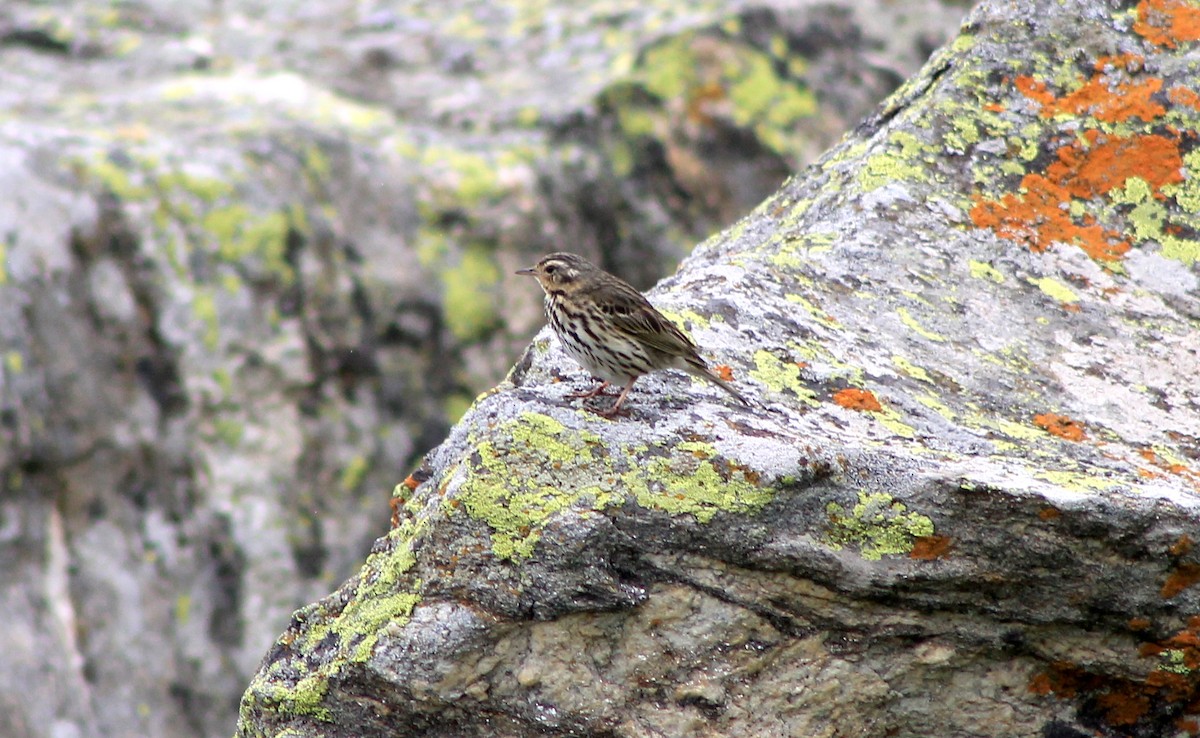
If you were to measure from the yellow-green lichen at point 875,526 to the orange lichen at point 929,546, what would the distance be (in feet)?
0.04

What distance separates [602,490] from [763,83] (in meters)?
7.60

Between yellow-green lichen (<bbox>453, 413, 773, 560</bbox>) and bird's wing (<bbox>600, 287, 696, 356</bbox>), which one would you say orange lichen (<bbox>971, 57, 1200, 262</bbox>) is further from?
yellow-green lichen (<bbox>453, 413, 773, 560</bbox>)

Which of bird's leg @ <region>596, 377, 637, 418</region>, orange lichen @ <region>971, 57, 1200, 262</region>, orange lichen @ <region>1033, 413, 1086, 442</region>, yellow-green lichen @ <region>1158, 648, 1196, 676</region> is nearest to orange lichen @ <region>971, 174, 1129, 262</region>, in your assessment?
orange lichen @ <region>971, 57, 1200, 262</region>

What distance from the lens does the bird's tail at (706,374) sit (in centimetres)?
462

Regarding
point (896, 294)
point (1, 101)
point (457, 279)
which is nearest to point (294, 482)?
point (457, 279)

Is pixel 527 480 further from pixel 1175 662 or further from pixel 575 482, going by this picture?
pixel 1175 662

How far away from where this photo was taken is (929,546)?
4.12 m

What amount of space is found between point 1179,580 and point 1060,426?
2.74 feet

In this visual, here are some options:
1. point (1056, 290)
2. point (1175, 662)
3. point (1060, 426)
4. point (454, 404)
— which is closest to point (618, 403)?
point (1060, 426)

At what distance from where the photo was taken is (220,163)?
962 centimetres

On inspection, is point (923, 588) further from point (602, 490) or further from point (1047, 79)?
point (1047, 79)

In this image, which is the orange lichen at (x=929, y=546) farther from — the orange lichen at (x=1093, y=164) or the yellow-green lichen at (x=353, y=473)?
the yellow-green lichen at (x=353, y=473)

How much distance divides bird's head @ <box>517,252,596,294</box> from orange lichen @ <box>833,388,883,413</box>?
1.42m

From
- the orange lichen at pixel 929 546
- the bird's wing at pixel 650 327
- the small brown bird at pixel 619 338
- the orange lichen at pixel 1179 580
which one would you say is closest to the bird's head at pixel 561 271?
the small brown bird at pixel 619 338
